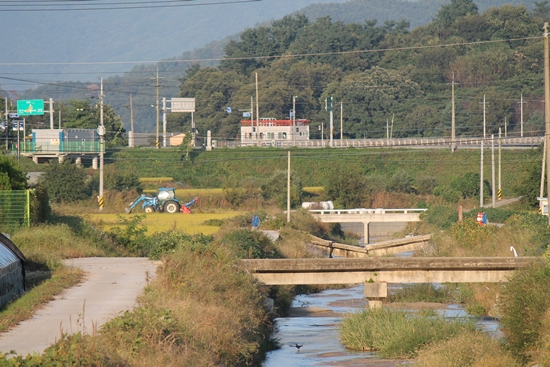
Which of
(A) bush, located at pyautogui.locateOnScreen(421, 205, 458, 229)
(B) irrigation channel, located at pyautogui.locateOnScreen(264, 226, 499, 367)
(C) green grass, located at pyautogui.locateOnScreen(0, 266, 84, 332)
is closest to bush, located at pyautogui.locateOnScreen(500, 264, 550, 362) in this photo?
(B) irrigation channel, located at pyautogui.locateOnScreen(264, 226, 499, 367)

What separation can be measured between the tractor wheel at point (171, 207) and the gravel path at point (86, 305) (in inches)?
1453

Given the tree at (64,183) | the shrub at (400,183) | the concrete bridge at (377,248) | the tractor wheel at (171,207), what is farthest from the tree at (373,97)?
the concrete bridge at (377,248)

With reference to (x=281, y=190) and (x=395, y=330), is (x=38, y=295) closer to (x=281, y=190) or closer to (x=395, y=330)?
(x=395, y=330)

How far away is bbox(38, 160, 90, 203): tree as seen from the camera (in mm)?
72375

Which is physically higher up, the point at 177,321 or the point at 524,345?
the point at 177,321

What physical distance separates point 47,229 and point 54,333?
15.9 metres

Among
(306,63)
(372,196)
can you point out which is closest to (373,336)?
(372,196)

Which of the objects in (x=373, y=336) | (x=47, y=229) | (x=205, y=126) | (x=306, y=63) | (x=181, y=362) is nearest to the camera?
(x=181, y=362)

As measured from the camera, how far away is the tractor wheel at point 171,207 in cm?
6531

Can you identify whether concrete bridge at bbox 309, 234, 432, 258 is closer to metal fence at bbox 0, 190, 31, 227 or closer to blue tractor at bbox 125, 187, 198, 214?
blue tractor at bbox 125, 187, 198, 214

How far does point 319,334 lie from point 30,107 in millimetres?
75619

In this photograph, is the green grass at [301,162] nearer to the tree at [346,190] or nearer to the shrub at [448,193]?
the shrub at [448,193]

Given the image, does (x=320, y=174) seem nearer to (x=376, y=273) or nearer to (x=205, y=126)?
(x=205, y=126)

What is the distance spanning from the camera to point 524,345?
65.0 ft
